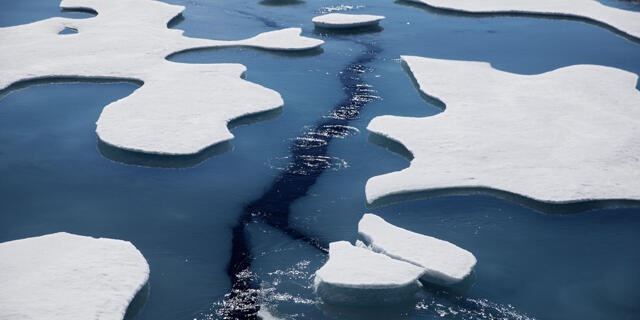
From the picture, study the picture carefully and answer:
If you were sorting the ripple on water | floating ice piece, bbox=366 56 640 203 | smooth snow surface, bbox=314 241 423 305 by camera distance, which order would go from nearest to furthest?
smooth snow surface, bbox=314 241 423 305, floating ice piece, bbox=366 56 640 203, the ripple on water

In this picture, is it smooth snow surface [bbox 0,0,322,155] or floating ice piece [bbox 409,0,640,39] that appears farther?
floating ice piece [bbox 409,0,640,39]

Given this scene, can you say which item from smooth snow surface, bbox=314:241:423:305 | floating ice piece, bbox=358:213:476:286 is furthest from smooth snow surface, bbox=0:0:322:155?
smooth snow surface, bbox=314:241:423:305

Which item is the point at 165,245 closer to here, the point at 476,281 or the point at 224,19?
the point at 476,281

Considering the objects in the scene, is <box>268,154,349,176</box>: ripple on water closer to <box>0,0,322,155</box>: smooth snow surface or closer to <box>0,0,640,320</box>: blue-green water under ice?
<box>0,0,640,320</box>: blue-green water under ice

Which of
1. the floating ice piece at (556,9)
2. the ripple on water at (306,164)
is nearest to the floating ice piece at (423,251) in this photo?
the ripple on water at (306,164)

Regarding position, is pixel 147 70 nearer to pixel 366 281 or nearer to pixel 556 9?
pixel 366 281

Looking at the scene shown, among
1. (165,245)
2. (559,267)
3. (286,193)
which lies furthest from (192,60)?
(559,267)

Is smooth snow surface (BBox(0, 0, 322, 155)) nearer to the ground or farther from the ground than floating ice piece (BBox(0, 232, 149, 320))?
farther from the ground
